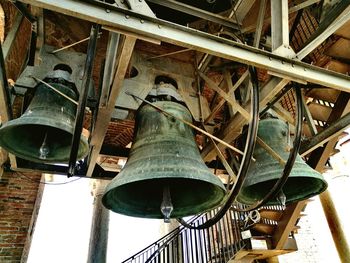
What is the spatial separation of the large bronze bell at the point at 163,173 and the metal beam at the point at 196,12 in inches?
42.2

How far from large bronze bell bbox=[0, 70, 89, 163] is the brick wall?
2.50m

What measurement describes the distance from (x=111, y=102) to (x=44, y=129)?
0.78 metres

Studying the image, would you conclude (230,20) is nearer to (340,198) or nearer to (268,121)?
(268,121)

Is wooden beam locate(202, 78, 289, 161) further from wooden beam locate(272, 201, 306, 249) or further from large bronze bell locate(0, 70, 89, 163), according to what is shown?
wooden beam locate(272, 201, 306, 249)

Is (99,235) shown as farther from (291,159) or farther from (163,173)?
(291,159)

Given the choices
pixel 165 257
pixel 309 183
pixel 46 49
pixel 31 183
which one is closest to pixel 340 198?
pixel 165 257

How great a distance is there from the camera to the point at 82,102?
191 cm

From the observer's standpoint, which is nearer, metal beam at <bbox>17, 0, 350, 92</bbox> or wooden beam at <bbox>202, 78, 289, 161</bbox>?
metal beam at <bbox>17, 0, 350, 92</bbox>

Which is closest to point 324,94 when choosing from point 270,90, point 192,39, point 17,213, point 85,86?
point 270,90

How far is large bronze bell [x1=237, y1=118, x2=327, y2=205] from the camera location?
234 centimetres

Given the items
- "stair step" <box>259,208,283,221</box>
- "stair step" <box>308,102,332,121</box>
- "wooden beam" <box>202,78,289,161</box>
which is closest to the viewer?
"wooden beam" <box>202,78,289,161</box>

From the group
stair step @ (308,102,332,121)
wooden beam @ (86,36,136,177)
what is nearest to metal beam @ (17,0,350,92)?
wooden beam @ (86,36,136,177)

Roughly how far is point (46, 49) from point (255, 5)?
231 cm

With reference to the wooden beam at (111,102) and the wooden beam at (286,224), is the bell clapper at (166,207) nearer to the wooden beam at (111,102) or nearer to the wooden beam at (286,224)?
the wooden beam at (111,102)
